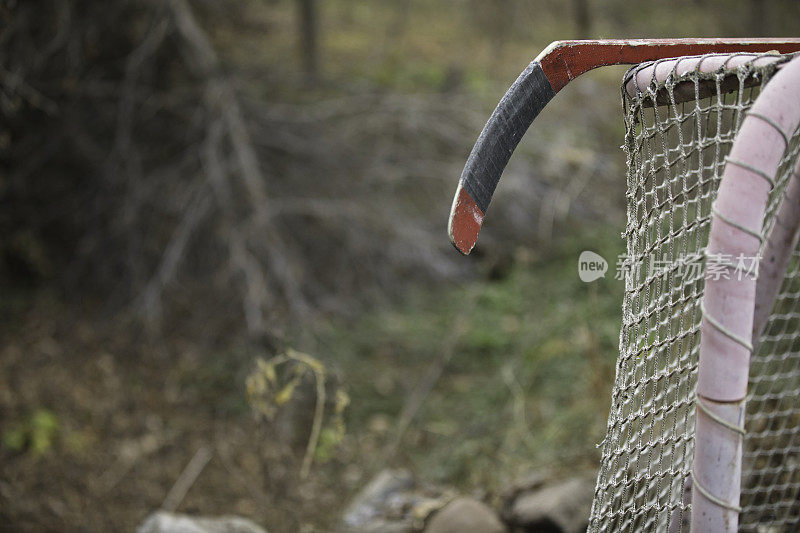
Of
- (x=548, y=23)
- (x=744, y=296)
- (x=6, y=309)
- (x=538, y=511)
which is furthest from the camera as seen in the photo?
(x=548, y=23)

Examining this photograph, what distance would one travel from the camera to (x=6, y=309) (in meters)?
4.65

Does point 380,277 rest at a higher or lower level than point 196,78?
lower

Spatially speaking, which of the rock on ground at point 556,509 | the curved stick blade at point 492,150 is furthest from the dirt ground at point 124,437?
the curved stick blade at point 492,150

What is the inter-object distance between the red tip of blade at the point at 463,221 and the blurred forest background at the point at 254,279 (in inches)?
76.1

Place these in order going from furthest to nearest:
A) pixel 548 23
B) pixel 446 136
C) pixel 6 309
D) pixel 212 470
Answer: pixel 548 23 → pixel 446 136 → pixel 6 309 → pixel 212 470

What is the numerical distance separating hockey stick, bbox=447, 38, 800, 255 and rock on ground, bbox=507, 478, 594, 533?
54.5 inches

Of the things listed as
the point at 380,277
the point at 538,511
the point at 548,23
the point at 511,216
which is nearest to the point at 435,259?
the point at 380,277

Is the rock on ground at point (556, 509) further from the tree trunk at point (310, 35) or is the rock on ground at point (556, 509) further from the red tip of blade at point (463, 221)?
the tree trunk at point (310, 35)

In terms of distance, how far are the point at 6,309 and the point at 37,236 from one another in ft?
2.13

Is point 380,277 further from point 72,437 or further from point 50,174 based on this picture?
point 50,174

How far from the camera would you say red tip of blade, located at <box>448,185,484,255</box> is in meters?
1.21

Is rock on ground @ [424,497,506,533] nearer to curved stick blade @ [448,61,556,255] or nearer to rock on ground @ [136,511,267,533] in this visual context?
rock on ground @ [136,511,267,533]

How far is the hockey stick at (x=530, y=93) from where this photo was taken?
4.06 ft

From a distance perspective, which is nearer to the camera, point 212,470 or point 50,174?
point 212,470
